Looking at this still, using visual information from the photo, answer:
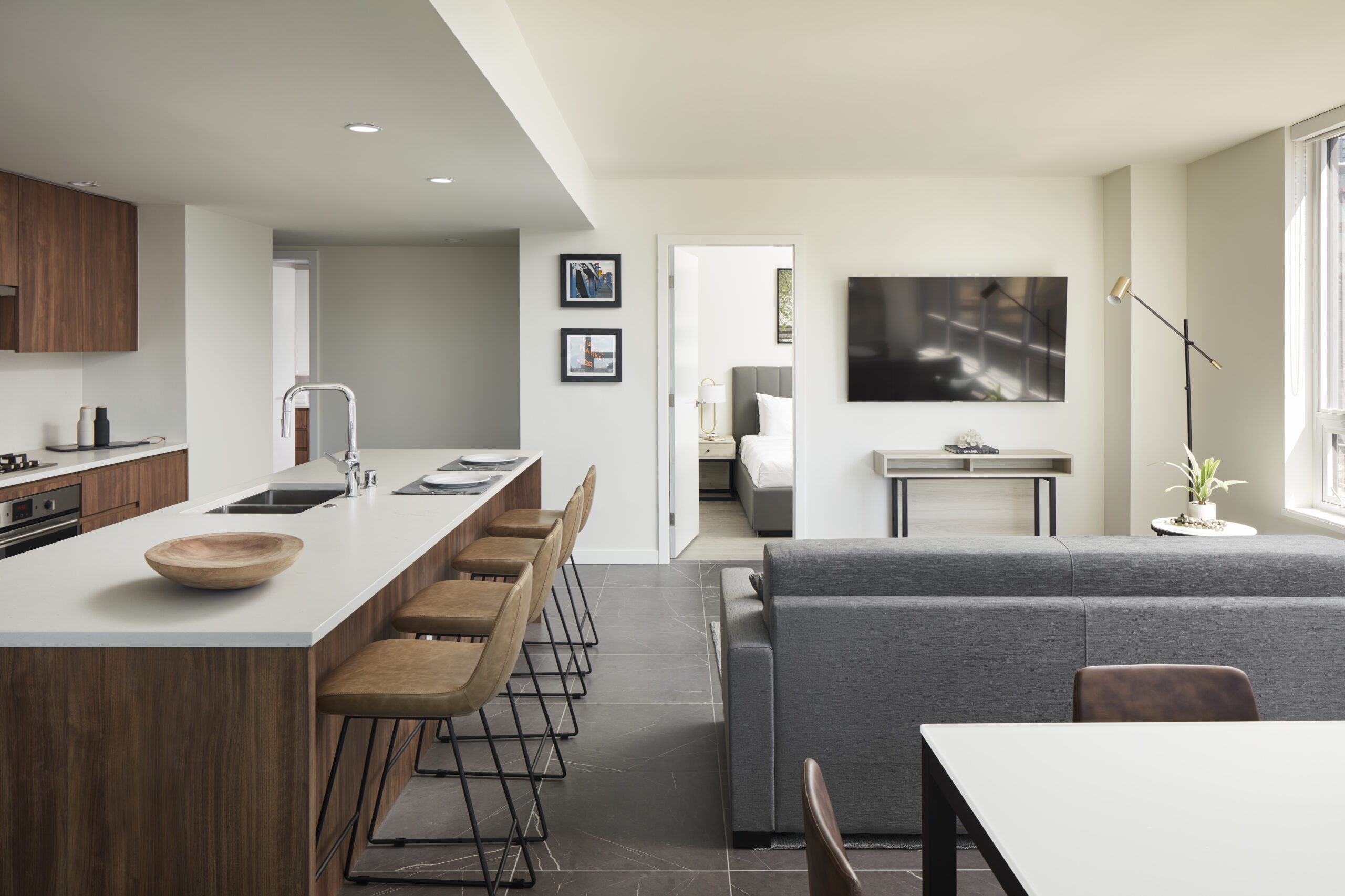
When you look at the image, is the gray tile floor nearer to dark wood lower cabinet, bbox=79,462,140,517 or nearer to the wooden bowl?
the wooden bowl

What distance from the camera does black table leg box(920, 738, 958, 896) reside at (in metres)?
1.30

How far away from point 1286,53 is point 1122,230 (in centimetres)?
191

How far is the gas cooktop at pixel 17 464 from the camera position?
3.68 m

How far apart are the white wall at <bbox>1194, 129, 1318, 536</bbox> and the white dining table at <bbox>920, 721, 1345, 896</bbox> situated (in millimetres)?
3568

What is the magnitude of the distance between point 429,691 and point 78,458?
130 inches

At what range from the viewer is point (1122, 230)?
5188mm

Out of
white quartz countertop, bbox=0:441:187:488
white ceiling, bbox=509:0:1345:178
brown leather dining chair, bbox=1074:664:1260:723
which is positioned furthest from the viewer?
white quartz countertop, bbox=0:441:187:488

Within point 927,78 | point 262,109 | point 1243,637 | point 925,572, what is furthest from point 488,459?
point 1243,637

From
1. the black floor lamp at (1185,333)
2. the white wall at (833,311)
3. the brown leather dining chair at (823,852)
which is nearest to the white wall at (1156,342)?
the black floor lamp at (1185,333)

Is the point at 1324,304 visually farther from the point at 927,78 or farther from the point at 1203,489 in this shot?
the point at 927,78

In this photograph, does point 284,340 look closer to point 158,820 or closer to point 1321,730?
point 158,820

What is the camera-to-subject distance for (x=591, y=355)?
5.43m

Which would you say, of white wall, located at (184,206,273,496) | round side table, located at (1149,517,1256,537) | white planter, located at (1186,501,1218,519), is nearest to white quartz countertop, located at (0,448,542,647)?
white wall, located at (184,206,273,496)

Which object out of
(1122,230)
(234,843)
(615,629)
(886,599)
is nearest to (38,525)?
(615,629)
